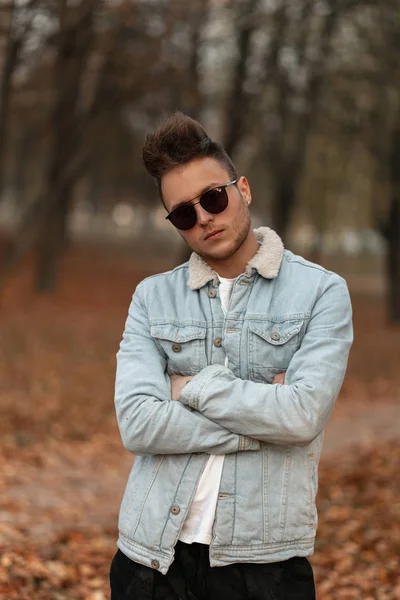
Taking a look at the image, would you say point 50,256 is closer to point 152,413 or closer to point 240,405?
point 152,413

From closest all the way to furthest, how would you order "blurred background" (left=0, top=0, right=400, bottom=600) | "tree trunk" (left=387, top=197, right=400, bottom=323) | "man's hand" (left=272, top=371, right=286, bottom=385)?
"man's hand" (left=272, top=371, right=286, bottom=385) < "blurred background" (left=0, top=0, right=400, bottom=600) < "tree trunk" (left=387, top=197, right=400, bottom=323)

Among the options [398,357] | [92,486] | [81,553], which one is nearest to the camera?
[81,553]

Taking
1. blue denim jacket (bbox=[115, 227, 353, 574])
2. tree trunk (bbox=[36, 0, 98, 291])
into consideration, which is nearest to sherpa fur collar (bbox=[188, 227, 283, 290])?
blue denim jacket (bbox=[115, 227, 353, 574])

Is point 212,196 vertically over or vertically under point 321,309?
over

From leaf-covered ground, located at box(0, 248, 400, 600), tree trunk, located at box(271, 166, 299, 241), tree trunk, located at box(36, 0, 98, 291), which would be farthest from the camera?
tree trunk, located at box(271, 166, 299, 241)

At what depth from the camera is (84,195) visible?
4819cm

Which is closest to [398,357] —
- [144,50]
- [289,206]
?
[289,206]

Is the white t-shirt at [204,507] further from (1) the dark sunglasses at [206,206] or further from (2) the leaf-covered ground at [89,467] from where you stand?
(2) the leaf-covered ground at [89,467]

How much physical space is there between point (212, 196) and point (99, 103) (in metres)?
10.1

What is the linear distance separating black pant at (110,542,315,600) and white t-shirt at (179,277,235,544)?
44 mm

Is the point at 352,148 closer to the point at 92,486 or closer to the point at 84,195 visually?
the point at 92,486

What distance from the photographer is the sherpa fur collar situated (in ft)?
9.43

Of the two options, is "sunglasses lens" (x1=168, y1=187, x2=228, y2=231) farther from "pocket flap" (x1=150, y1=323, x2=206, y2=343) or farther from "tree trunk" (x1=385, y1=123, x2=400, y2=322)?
"tree trunk" (x1=385, y1=123, x2=400, y2=322)

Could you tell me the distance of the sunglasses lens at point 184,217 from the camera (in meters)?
2.85
